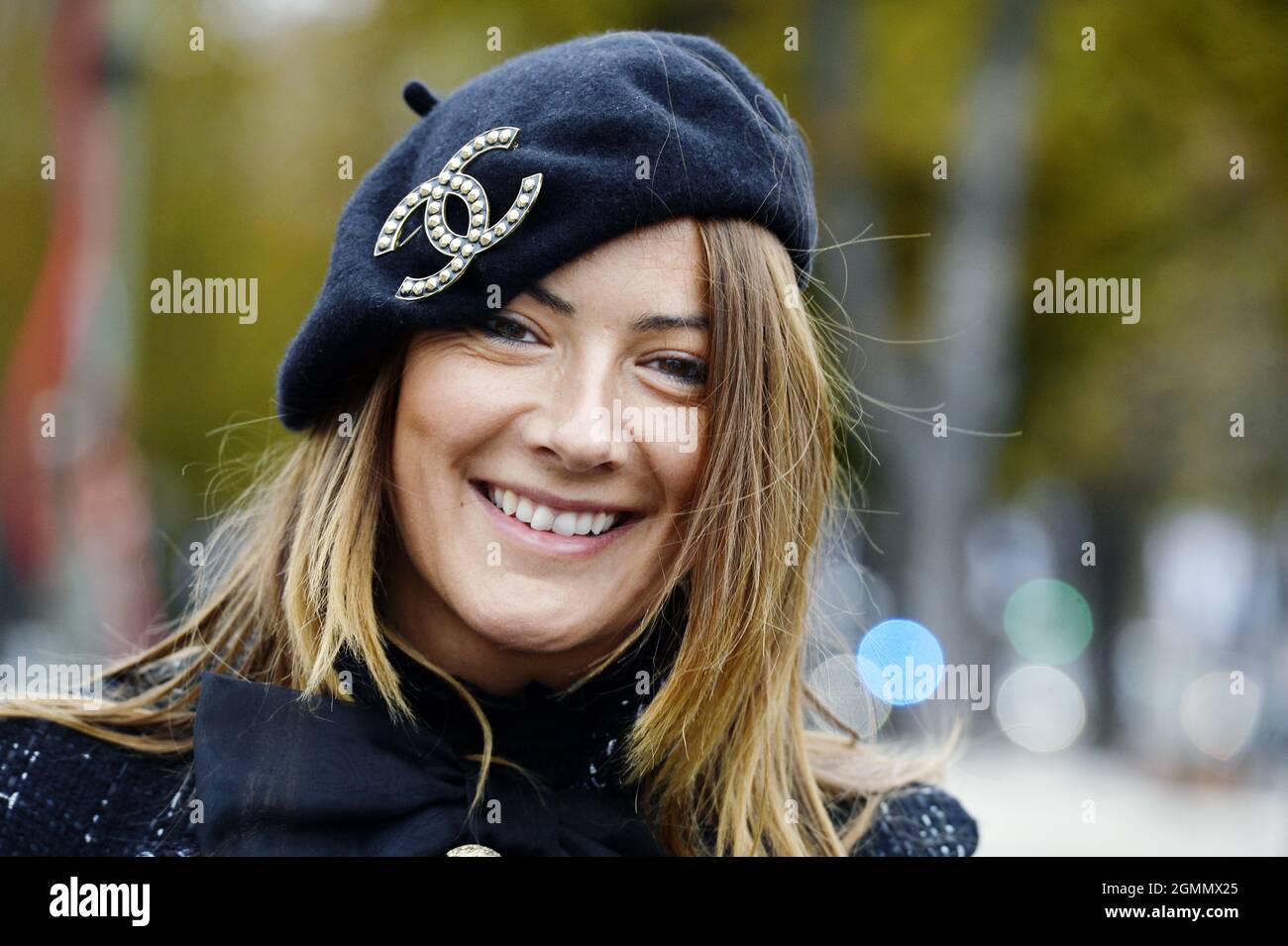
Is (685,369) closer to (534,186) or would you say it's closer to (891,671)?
(534,186)

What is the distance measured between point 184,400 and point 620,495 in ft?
48.9

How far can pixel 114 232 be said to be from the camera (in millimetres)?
12016

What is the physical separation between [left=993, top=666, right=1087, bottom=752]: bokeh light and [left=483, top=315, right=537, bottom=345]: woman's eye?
1556 cm

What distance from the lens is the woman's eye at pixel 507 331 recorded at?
2355 mm

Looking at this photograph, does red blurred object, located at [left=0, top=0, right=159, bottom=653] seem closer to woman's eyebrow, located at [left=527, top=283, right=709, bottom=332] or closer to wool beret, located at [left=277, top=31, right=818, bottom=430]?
wool beret, located at [left=277, top=31, right=818, bottom=430]

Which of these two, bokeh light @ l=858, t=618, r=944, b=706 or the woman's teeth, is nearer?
the woman's teeth

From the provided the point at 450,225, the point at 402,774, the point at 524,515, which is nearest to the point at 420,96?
the point at 450,225

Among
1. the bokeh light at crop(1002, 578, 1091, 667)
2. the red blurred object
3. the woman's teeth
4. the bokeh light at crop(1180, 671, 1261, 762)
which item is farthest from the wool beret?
the bokeh light at crop(1002, 578, 1091, 667)

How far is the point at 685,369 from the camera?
242cm

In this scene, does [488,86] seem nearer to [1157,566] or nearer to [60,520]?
[60,520]

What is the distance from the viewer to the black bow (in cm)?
230

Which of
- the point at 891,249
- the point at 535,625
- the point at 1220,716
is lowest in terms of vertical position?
the point at 1220,716

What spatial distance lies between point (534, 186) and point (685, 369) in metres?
0.42
